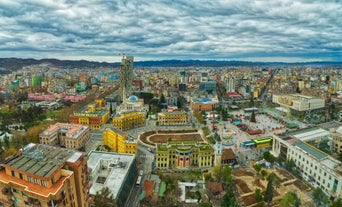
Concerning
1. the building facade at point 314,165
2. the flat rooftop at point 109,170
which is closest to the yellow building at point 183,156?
the flat rooftop at point 109,170

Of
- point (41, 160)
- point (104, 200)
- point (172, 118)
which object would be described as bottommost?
point (104, 200)

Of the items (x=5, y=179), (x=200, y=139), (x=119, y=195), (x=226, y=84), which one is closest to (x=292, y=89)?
(x=226, y=84)

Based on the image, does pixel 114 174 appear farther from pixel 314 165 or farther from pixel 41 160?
pixel 314 165

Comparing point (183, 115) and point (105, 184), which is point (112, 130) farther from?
point (183, 115)

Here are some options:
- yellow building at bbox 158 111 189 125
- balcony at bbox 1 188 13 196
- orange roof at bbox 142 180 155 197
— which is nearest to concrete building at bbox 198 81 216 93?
yellow building at bbox 158 111 189 125

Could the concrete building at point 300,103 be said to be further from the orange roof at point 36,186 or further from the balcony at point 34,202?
the balcony at point 34,202

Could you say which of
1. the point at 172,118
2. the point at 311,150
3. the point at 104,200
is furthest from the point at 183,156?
the point at 172,118
